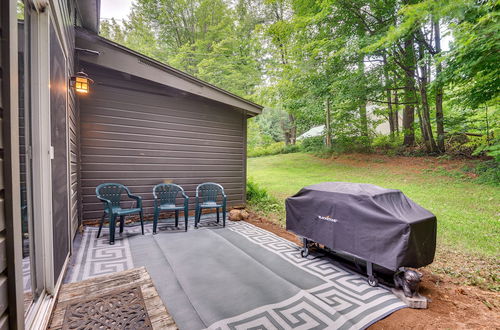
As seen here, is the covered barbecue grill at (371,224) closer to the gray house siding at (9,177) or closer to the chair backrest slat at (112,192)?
the gray house siding at (9,177)

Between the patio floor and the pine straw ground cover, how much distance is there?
124cm

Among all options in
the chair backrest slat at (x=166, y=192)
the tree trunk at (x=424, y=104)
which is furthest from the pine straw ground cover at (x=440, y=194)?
the chair backrest slat at (x=166, y=192)

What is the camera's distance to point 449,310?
205 cm

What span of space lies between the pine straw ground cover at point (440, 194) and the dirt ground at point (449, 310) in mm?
88

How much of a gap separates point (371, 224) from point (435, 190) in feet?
17.8

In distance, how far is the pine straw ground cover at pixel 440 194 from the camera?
286 centimetres

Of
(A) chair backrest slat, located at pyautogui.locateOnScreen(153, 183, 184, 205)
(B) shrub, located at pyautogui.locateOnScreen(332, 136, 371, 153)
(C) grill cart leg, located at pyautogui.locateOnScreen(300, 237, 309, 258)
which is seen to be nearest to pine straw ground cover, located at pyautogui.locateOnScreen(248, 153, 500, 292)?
(B) shrub, located at pyautogui.locateOnScreen(332, 136, 371, 153)

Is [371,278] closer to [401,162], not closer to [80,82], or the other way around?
[80,82]

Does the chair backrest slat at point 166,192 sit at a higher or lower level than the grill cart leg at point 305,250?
higher

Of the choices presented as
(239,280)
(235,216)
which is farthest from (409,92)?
(239,280)

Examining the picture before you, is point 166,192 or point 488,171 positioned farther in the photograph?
point 488,171

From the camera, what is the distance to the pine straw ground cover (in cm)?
286

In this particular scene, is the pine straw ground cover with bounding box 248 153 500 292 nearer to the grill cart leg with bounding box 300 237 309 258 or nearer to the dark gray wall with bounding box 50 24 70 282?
the grill cart leg with bounding box 300 237 309 258

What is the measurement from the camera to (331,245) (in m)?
2.64
